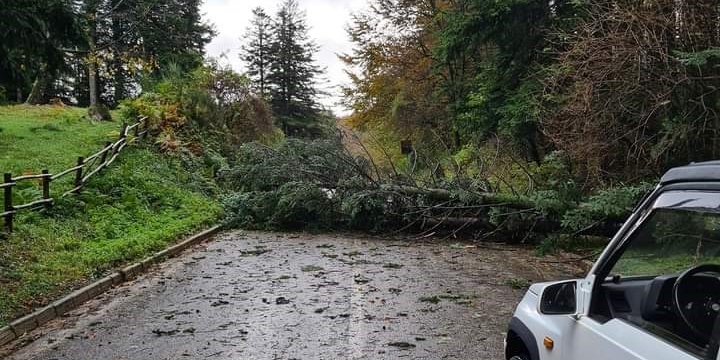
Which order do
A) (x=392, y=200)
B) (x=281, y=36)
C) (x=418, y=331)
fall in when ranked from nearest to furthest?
(x=418, y=331) < (x=392, y=200) < (x=281, y=36)

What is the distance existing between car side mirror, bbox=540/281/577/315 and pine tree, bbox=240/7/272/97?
42.9 m

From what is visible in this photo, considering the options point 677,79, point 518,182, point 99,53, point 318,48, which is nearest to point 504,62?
point 518,182

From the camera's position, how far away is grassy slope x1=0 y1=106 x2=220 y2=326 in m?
7.65

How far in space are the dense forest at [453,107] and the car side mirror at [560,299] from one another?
4930 millimetres

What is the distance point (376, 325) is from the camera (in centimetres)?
618

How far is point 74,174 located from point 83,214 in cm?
287

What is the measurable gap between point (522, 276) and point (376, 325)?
395 centimetres

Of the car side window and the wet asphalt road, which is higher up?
the car side window

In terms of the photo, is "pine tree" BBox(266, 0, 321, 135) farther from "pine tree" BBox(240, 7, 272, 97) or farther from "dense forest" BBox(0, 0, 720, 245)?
"dense forest" BBox(0, 0, 720, 245)

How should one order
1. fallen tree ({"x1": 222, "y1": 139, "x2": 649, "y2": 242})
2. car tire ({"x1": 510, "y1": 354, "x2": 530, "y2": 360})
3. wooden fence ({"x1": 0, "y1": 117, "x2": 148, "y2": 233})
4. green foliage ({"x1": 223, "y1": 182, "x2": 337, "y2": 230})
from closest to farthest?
car tire ({"x1": 510, "y1": 354, "x2": 530, "y2": 360}), wooden fence ({"x1": 0, "y1": 117, "x2": 148, "y2": 233}), fallen tree ({"x1": 222, "y1": 139, "x2": 649, "y2": 242}), green foliage ({"x1": 223, "y1": 182, "x2": 337, "y2": 230})

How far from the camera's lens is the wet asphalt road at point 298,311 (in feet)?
17.7

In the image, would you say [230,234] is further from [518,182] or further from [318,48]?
[318,48]

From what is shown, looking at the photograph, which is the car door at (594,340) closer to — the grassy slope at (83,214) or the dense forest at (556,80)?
the dense forest at (556,80)

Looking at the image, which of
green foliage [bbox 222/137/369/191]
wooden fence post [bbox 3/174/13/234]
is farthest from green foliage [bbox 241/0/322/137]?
wooden fence post [bbox 3/174/13/234]
